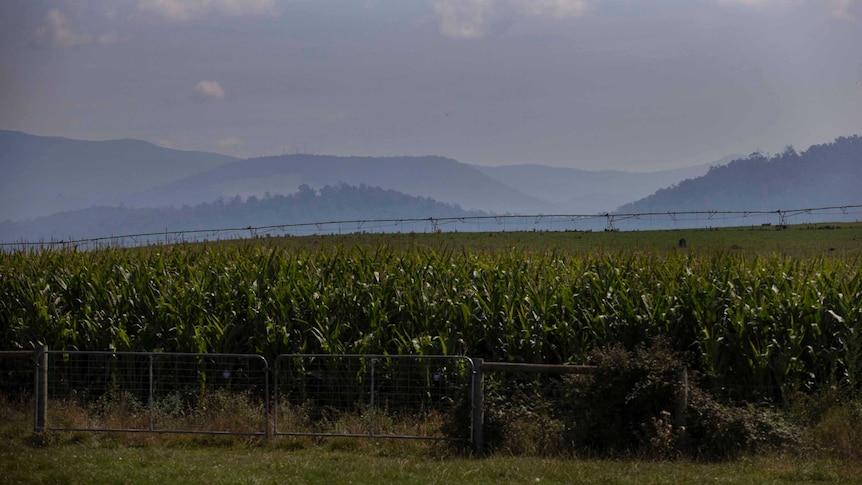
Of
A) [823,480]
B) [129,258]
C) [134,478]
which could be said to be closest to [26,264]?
[129,258]

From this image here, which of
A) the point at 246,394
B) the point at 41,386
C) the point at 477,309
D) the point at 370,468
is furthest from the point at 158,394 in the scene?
the point at 370,468

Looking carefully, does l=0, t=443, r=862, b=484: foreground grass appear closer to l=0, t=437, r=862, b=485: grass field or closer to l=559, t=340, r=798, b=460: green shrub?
l=0, t=437, r=862, b=485: grass field

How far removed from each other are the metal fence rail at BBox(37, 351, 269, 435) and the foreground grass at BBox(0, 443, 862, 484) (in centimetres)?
159

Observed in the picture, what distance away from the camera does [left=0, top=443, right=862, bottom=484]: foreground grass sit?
12.3 metres

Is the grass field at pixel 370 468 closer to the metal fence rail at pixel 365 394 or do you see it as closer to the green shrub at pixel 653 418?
the green shrub at pixel 653 418

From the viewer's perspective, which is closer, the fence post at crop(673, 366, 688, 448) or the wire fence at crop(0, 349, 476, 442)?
the fence post at crop(673, 366, 688, 448)

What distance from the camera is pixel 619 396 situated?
14211 mm

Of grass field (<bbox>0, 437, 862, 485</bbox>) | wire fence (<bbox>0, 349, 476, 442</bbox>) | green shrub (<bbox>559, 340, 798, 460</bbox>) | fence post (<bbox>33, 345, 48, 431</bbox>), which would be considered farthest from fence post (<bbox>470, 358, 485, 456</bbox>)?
fence post (<bbox>33, 345, 48, 431</bbox>)

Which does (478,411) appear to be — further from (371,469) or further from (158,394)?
(158,394)

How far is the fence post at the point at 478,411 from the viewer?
13979 mm

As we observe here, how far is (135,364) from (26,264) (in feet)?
24.1

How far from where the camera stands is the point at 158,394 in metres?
17.9

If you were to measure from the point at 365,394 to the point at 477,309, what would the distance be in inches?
116

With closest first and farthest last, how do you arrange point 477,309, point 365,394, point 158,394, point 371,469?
point 371,469 → point 365,394 → point 158,394 → point 477,309
